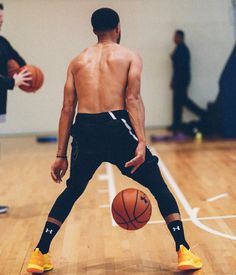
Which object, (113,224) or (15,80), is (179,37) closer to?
(15,80)

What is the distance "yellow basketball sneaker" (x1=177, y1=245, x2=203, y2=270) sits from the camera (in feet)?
11.0

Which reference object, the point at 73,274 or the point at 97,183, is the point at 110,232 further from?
the point at 97,183

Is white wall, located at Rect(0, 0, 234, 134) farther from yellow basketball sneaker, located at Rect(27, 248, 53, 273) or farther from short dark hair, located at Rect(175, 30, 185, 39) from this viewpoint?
yellow basketball sneaker, located at Rect(27, 248, 53, 273)

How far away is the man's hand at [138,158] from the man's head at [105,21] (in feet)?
2.49

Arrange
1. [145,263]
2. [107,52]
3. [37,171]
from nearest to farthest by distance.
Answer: [107,52], [145,263], [37,171]

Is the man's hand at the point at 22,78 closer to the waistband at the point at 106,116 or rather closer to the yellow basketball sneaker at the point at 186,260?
the waistband at the point at 106,116

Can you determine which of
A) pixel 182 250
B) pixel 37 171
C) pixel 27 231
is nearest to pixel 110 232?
pixel 27 231

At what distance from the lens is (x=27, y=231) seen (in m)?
4.47

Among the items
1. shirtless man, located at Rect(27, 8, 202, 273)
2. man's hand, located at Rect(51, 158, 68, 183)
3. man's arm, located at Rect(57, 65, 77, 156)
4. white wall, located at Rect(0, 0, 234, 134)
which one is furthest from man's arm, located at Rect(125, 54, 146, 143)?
white wall, located at Rect(0, 0, 234, 134)

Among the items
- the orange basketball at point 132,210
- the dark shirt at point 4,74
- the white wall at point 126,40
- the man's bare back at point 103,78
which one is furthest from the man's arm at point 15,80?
the white wall at point 126,40

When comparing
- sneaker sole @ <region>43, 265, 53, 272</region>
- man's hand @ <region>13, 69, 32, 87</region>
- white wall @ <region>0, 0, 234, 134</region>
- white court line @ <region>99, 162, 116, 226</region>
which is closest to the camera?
sneaker sole @ <region>43, 265, 53, 272</region>

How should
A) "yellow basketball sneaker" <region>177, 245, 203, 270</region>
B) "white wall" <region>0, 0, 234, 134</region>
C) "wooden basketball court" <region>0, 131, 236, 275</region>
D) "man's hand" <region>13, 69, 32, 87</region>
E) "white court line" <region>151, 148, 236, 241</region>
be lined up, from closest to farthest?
"yellow basketball sneaker" <region>177, 245, 203, 270</region>, "wooden basketball court" <region>0, 131, 236, 275</region>, "white court line" <region>151, 148, 236, 241</region>, "man's hand" <region>13, 69, 32, 87</region>, "white wall" <region>0, 0, 234, 134</region>

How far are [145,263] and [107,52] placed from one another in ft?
4.81

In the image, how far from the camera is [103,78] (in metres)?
3.30
